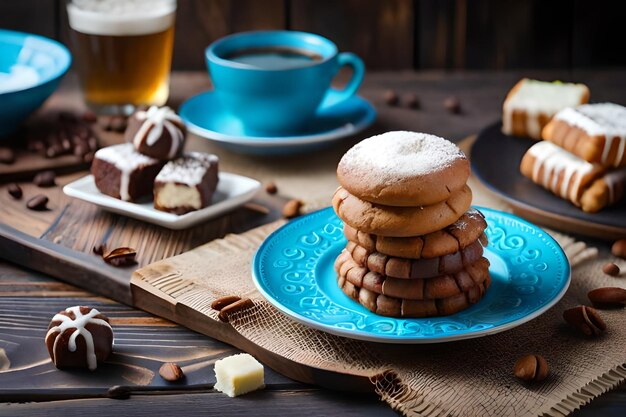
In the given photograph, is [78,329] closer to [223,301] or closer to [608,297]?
[223,301]

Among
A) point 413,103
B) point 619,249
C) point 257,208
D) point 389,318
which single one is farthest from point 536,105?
point 389,318

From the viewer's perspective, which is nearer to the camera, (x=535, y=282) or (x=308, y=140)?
(x=535, y=282)

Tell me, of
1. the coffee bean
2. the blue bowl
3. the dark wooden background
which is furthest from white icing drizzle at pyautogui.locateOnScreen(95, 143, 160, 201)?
the dark wooden background

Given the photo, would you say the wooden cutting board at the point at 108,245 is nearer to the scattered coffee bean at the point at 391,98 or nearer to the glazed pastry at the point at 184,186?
the glazed pastry at the point at 184,186

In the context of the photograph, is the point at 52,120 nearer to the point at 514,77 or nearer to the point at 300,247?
the point at 300,247

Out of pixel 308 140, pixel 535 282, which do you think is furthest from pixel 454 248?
pixel 308 140

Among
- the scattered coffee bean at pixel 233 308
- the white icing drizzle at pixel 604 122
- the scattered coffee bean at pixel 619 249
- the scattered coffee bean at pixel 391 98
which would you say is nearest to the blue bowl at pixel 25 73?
the scattered coffee bean at pixel 391 98
